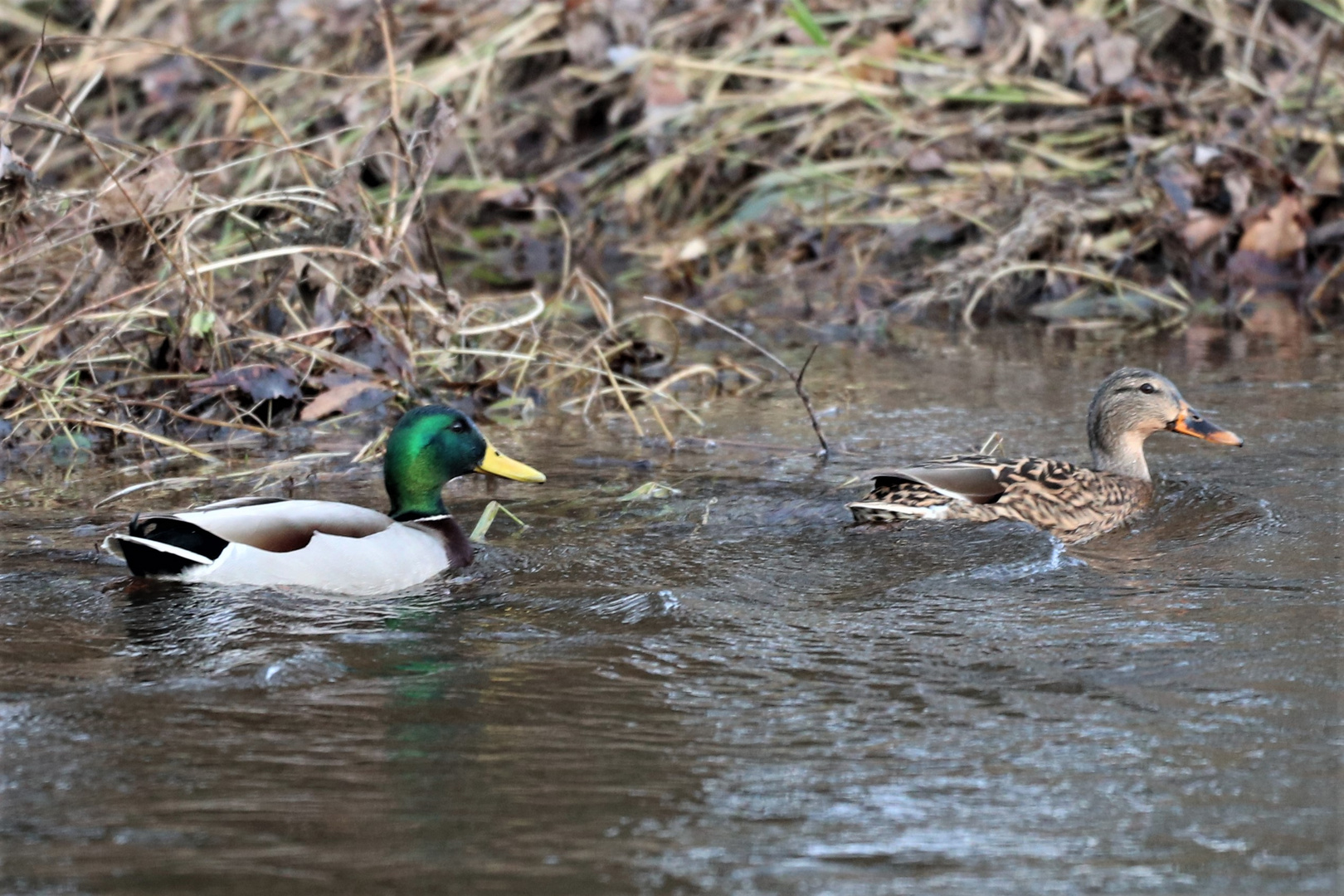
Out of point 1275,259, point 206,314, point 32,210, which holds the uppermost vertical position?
point 32,210

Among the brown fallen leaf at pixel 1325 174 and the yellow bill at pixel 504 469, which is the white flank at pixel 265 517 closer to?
the yellow bill at pixel 504 469

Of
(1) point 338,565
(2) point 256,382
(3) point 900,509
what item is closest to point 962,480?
(3) point 900,509

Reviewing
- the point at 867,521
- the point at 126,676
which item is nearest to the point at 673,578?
the point at 867,521

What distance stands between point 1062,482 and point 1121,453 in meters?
0.61

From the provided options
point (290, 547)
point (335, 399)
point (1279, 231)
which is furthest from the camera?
point (1279, 231)

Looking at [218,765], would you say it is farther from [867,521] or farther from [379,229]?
[379,229]

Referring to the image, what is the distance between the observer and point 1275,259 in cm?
1020

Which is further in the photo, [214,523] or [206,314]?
[206,314]

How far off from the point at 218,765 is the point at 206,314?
12.1 ft

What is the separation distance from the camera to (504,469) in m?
5.61

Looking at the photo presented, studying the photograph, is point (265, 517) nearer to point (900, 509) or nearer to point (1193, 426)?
point (900, 509)

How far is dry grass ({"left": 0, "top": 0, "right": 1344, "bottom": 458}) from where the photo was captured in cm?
696

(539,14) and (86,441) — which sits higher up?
(539,14)

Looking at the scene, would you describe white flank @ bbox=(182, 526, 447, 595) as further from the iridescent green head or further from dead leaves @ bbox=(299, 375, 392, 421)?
dead leaves @ bbox=(299, 375, 392, 421)
